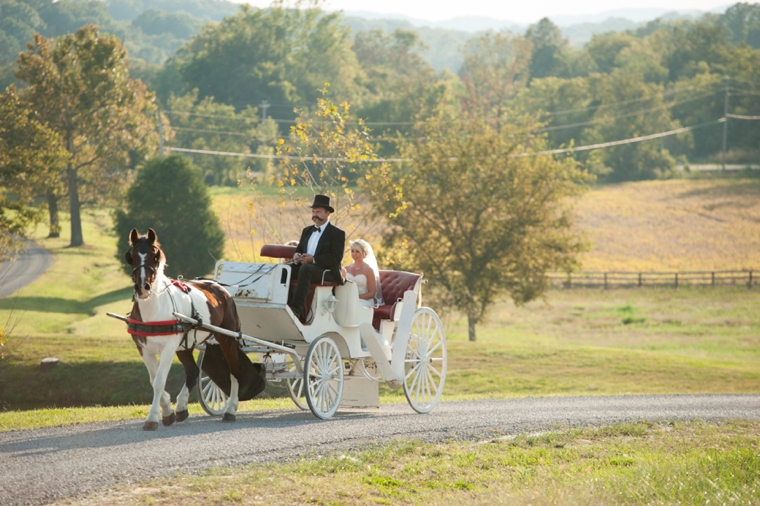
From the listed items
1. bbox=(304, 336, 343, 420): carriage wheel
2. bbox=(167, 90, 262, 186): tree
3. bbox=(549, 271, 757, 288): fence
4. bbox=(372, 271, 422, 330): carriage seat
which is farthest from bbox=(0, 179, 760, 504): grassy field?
bbox=(167, 90, 262, 186): tree

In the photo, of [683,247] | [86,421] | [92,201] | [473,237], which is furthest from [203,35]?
[86,421]

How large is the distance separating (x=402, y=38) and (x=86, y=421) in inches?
5074

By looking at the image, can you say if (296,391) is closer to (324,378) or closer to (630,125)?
(324,378)

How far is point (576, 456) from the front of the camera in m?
8.90

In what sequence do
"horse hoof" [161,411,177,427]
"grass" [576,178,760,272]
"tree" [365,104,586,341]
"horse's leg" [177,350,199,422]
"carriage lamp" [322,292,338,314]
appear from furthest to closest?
"grass" [576,178,760,272] → "tree" [365,104,586,341] → "carriage lamp" [322,292,338,314] → "horse's leg" [177,350,199,422] → "horse hoof" [161,411,177,427]

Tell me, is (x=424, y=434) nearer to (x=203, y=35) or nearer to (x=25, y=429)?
(x=25, y=429)

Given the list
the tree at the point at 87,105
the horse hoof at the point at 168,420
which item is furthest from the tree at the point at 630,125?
the horse hoof at the point at 168,420

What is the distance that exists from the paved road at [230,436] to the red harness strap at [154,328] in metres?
1.04

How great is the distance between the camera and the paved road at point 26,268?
37.2m

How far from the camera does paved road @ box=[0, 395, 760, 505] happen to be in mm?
7207

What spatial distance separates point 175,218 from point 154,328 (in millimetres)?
29137

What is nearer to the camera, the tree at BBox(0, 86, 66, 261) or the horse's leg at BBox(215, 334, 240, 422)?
the horse's leg at BBox(215, 334, 240, 422)

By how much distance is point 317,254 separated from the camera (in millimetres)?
10766

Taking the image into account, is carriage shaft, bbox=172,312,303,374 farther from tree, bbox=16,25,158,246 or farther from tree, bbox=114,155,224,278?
tree, bbox=16,25,158,246
